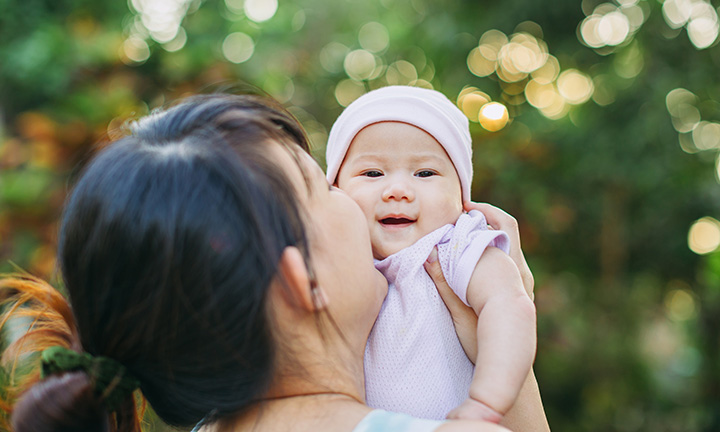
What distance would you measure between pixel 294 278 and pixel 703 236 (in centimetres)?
615

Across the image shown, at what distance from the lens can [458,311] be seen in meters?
1.36

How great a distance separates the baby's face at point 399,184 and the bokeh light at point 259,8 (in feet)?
19.5

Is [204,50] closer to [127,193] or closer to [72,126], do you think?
[72,126]

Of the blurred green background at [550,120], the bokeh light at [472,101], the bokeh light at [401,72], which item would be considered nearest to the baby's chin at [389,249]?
the blurred green background at [550,120]

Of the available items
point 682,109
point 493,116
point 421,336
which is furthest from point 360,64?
point 421,336

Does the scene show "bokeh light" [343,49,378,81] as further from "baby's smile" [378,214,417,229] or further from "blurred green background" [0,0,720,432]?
"baby's smile" [378,214,417,229]

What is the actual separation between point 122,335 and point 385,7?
8.33 metres

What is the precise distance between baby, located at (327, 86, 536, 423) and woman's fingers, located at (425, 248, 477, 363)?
0.02 metres

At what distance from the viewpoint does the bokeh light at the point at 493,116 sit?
550 cm

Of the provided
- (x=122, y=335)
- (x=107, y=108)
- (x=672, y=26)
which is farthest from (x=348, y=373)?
(x=672, y=26)

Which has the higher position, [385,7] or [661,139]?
[385,7]

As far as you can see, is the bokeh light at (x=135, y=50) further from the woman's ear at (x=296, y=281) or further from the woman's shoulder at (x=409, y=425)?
the woman's shoulder at (x=409, y=425)

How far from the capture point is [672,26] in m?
5.31

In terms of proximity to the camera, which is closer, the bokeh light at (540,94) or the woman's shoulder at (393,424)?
the woman's shoulder at (393,424)
